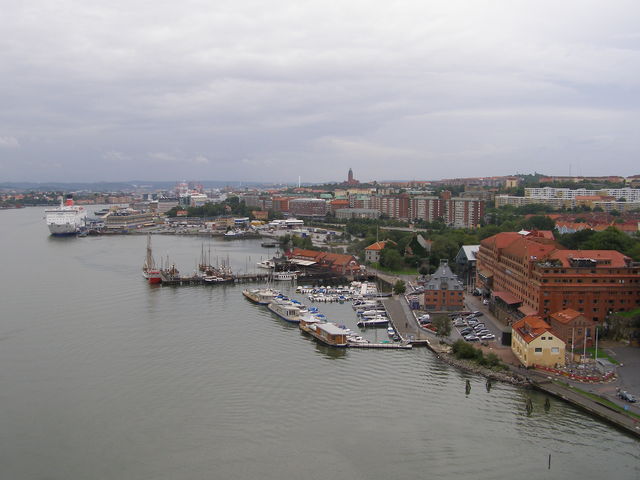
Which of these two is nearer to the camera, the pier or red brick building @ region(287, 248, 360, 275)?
the pier

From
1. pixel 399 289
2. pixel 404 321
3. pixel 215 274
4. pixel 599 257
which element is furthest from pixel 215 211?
pixel 599 257

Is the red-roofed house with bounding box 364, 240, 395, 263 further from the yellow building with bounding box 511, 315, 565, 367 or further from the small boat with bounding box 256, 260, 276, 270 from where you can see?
the yellow building with bounding box 511, 315, 565, 367

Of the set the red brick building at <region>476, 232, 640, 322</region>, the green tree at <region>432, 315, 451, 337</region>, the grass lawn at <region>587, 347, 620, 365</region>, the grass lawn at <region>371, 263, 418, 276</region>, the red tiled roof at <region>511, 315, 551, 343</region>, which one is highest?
the red brick building at <region>476, 232, 640, 322</region>

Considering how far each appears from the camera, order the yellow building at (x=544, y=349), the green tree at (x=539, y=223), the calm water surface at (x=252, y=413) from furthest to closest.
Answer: the green tree at (x=539, y=223) < the yellow building at (x=544, y=349) < the calm water surface at (x=252, y=413)

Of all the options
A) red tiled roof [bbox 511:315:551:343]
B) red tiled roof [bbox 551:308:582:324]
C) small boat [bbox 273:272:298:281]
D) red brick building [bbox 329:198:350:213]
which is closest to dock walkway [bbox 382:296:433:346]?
red tiled roof [bbox 511:315:551:343]

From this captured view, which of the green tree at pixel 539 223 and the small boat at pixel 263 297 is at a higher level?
the green tree at pixel 539 223

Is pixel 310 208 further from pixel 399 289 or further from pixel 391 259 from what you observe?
pixel 399 289

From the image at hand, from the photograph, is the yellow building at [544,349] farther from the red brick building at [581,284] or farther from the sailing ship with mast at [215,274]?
the sailing ship with mast at [215,274]

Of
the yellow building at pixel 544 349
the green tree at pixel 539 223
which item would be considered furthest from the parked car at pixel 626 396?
the green tree at pixel 539 223
